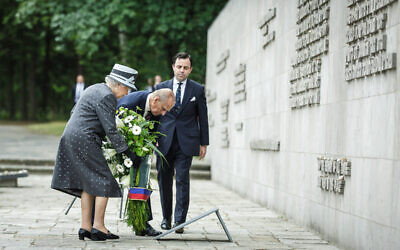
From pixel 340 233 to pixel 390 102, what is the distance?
170 cm

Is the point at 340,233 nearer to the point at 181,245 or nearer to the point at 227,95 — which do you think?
the point at 181,245

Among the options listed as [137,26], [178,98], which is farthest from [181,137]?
[137,26]

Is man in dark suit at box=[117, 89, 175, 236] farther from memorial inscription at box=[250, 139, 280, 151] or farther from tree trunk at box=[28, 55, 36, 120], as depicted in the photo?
tree trunk at box=[28, 55, 36, 120]

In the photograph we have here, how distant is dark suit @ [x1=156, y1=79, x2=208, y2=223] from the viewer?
24.2 feet

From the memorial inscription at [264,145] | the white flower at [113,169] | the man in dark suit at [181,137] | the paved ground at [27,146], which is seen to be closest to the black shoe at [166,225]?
the man in dark suit at [181,137]

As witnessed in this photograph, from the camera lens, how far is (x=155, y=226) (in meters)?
7.72

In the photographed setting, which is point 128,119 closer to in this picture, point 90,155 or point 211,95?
point 90,155

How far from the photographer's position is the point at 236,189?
1264 cm

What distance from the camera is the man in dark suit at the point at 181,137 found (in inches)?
291

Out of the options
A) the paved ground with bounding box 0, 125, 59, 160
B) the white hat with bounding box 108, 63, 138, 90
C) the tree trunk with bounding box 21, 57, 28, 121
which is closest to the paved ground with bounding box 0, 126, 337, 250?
the white hat with bounding box 108, 63, 138, 90

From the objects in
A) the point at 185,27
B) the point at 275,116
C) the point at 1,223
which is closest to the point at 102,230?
the point at 1,223

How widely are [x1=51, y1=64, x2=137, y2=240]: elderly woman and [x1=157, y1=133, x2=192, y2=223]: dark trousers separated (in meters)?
1.20

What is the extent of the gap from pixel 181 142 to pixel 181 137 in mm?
58

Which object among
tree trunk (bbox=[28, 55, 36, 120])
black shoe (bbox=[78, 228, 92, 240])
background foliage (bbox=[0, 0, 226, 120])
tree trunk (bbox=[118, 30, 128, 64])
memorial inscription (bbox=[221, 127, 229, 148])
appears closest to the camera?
black shoe (bbox=[78, 228, 92, 240])
